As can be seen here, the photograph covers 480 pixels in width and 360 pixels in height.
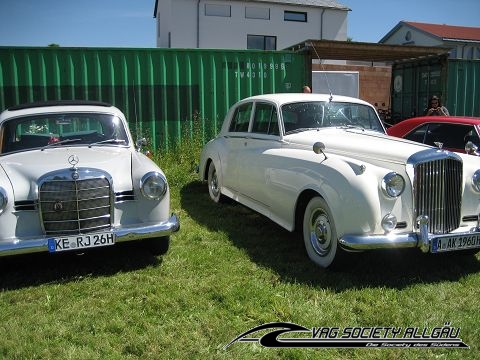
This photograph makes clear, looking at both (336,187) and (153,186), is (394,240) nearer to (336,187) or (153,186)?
(336,187)

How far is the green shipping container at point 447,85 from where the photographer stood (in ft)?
39.8

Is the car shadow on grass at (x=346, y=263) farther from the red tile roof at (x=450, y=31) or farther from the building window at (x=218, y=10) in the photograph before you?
the red tile roof at (x=450, y=31)

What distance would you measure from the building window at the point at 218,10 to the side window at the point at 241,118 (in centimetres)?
1970

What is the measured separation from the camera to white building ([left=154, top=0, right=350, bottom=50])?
24.2 metres

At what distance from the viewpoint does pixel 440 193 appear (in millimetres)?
4000

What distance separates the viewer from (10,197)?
391 cm

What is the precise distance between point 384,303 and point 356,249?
18.5 inches

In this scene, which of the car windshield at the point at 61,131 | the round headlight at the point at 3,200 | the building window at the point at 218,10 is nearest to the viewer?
the round headlight at the point at 3,200

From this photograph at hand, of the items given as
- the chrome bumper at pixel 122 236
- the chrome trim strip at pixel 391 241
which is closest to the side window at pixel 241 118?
the chrome bumper at pixel 122 236

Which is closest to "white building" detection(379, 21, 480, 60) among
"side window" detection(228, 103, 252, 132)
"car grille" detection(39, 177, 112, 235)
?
"side window" detection(228, 103, 252, 132)

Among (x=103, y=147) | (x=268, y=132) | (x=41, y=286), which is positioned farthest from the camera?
(x=268, y=132)

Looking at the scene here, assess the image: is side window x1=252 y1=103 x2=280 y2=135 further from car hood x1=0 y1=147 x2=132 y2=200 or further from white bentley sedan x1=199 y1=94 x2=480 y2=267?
car hood x1=0 y1=147 x2=132 y2=200

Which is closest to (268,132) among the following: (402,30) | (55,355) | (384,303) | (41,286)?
(384,303)

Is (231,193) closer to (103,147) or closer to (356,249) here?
(103,147)
